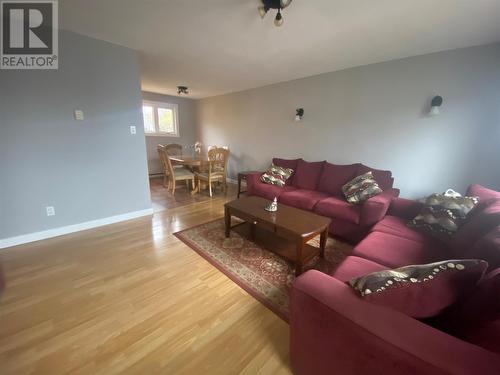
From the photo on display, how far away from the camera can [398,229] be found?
2.00 meters

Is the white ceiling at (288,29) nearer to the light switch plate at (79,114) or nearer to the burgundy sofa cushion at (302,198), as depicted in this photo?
the light switch plate at (79,114)

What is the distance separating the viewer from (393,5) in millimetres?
1730

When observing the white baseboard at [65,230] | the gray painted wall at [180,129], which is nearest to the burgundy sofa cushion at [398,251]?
the white baseboard at [65,230]

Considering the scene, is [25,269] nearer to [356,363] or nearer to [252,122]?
[356,363]

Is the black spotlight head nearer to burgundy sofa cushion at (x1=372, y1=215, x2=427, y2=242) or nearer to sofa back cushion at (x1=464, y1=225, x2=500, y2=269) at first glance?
burgundy sofa cushion at (x1=372, y1=215, x2=427, y2=242)

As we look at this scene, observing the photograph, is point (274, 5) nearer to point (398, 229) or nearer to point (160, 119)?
point (398, 229)

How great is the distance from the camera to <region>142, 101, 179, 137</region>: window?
580 cm

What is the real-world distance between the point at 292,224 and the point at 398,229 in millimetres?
1010

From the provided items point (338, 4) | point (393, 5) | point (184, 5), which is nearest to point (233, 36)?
point (184, 5)

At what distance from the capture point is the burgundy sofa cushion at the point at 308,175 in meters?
3.47

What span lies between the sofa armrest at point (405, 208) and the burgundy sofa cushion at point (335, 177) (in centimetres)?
74

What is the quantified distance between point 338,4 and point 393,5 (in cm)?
45

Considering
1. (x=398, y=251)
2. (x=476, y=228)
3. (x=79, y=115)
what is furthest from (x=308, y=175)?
(x=79, y=115)

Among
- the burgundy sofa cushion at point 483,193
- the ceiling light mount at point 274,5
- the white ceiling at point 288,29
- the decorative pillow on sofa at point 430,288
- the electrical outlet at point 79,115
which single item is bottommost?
the decorative pillow on sofa at point 430,288
